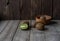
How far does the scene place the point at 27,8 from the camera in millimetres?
1521

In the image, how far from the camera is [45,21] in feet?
4.19

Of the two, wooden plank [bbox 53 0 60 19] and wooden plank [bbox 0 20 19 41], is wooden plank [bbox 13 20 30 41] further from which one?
wooden plank [bbox 53 0 60 19]

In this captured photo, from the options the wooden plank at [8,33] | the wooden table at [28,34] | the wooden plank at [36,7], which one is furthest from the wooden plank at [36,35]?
the wooden plank at [36,7]

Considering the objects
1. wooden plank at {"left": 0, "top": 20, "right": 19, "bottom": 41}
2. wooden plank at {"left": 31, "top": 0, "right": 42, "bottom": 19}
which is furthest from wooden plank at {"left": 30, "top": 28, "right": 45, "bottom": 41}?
wooden plank at {"left": 31, "top": 0, "right": 42, "bottom": 19}

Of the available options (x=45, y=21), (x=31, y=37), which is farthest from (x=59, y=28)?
(x=31, y=37)

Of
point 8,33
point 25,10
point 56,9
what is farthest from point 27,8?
point 8,33

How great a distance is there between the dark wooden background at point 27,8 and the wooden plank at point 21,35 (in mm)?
409

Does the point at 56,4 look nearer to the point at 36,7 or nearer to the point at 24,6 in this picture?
the point at 36,7

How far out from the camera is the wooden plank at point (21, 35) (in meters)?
0.94

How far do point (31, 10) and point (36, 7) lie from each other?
6 cm

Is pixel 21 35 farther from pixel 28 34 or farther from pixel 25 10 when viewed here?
pixel 25 10

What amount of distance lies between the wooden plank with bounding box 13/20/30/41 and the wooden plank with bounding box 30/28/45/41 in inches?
1.2

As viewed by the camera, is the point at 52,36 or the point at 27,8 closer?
the point at 52,36

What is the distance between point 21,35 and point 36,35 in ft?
0.34
